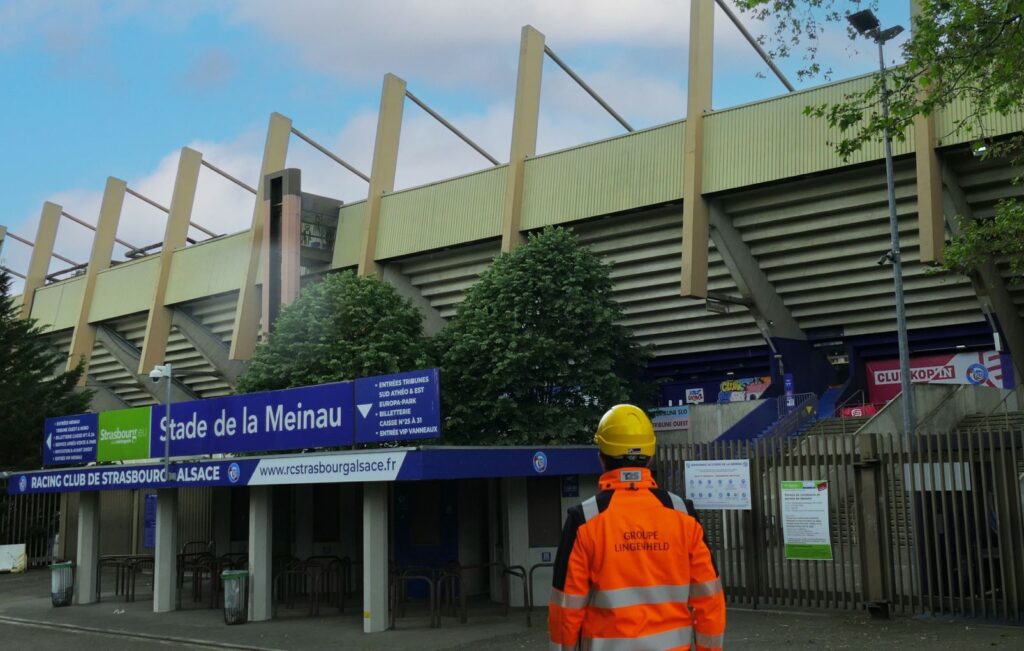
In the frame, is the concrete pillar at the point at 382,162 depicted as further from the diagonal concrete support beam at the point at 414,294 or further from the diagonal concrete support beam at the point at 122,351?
the diagonal concrete support beam at the point at 122,351

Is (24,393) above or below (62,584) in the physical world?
above

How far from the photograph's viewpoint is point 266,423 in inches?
609

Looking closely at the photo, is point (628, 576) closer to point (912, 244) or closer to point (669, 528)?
point (669, 528)

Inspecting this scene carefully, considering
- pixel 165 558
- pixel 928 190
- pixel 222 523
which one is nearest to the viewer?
pixel 165 558

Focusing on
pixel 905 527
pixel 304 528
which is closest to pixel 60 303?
pixel 304 528

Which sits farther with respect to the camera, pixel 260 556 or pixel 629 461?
pixel 260 556

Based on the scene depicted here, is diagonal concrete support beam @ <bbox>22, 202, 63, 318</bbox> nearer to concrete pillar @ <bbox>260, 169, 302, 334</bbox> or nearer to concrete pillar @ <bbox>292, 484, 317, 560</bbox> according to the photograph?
concrete pillar @ <bbox>260, 169, 302, 334</bbox>

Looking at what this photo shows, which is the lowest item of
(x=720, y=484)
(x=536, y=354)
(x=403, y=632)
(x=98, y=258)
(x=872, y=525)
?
(x=403, y=632)

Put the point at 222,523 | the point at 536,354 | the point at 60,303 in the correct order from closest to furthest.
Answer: the point at 222,523, the point at 536,354, the point at 60,303

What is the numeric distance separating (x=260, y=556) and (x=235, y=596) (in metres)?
0.67

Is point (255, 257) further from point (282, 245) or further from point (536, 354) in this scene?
point (536, 354)

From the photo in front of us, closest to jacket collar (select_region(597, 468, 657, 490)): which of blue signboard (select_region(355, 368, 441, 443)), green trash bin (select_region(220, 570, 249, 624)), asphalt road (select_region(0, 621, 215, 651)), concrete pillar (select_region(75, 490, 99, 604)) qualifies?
blue signboard (select_region(355, 368, 441, 443))

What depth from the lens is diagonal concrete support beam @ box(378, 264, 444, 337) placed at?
35.2 m

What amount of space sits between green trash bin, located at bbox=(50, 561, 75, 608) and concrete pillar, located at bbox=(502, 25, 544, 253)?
51.8ft
